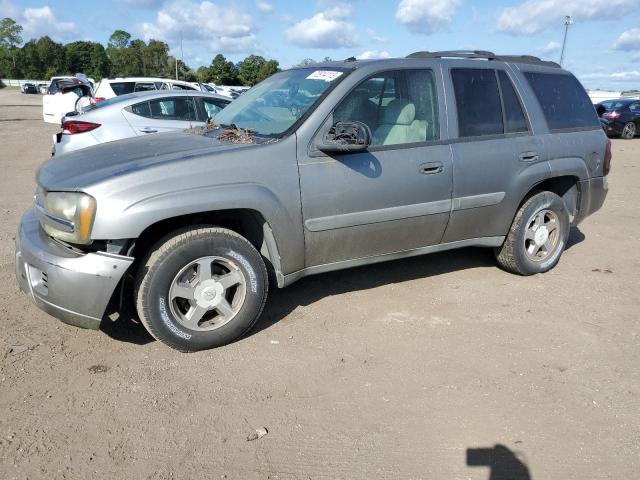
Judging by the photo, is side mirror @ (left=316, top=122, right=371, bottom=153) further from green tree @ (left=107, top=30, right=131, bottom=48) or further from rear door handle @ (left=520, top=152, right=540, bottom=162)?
green tree @ (left=107, top=30, right=131, bottom=48)

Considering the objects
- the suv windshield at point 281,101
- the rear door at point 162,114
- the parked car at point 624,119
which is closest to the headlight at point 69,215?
the suv windshield at point 281,101

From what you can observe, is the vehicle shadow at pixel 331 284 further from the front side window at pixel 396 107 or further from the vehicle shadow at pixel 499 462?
the vehicle shadow at pixel 499 462

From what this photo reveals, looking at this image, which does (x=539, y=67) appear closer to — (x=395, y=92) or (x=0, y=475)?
(x=395, y=92)

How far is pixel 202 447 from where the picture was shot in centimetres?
267

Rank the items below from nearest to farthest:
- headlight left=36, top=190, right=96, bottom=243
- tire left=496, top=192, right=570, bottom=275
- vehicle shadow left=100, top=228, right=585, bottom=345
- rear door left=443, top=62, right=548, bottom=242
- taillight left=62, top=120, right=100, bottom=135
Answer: headlight left=36, top=190, right=96, bottom=243, vehicle shadow left=100, top=228, right=585, bottom=345, rear door left=443, top=62, right=548, bottom=242, tire left=496, top=192, right=570, bottom=275, taillight left=62, top=120, right=100, bottom=135

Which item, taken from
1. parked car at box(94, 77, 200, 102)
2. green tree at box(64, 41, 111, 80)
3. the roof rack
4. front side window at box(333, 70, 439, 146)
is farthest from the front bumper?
green tree at box(64, 41, 111, 80)

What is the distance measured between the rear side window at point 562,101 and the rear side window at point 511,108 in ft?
0.91

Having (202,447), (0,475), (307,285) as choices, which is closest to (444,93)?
(307,285)

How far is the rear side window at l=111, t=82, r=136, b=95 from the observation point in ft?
42.5

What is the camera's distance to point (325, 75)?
4.06 meters

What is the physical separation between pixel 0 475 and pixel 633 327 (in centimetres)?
415

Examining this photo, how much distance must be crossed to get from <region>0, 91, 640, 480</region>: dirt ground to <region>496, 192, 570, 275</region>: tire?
0.92ft

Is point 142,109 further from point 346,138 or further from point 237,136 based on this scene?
point 346,138

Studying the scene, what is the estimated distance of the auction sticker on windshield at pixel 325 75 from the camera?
3.97m
